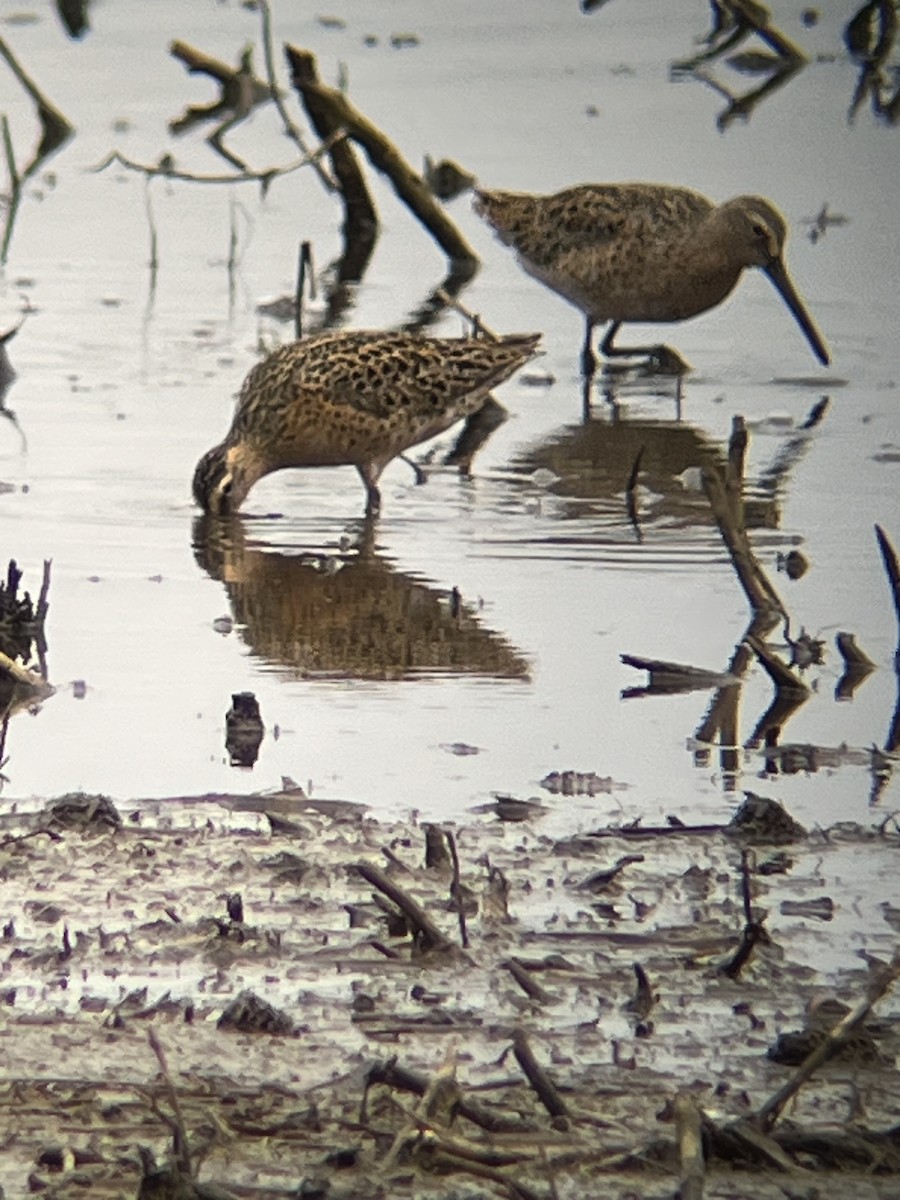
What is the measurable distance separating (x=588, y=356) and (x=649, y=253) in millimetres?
516

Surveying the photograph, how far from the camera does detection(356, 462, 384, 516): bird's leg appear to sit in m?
9.47

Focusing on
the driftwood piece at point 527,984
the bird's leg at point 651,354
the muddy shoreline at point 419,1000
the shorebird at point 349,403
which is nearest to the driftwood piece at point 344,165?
the bird's leg at point 651,354

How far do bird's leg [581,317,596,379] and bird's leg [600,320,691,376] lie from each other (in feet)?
0.38

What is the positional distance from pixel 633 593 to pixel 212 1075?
3887mm

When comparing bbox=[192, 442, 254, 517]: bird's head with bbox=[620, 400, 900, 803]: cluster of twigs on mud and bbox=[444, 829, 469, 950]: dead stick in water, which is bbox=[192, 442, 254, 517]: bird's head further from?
bbox=[444, 829, 469, 950]: dead stick in water

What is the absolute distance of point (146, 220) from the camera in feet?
52.2

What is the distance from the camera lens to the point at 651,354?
1226 centimetres

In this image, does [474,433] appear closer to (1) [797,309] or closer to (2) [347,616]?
(1) [797,309]

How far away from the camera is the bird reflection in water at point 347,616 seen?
7.31 m

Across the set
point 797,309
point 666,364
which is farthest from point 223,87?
point 797,309

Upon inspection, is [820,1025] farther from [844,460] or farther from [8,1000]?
[844,460]

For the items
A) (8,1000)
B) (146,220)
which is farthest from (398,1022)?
(146,220)

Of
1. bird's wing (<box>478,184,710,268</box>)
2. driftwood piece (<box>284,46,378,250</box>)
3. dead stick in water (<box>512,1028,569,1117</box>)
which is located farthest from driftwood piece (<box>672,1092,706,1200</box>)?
driftwood piece (<box>284,46,378,250</box>)

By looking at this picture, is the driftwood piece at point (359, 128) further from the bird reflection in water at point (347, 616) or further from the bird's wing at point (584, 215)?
the bird reflection in water at point (347, 616)
